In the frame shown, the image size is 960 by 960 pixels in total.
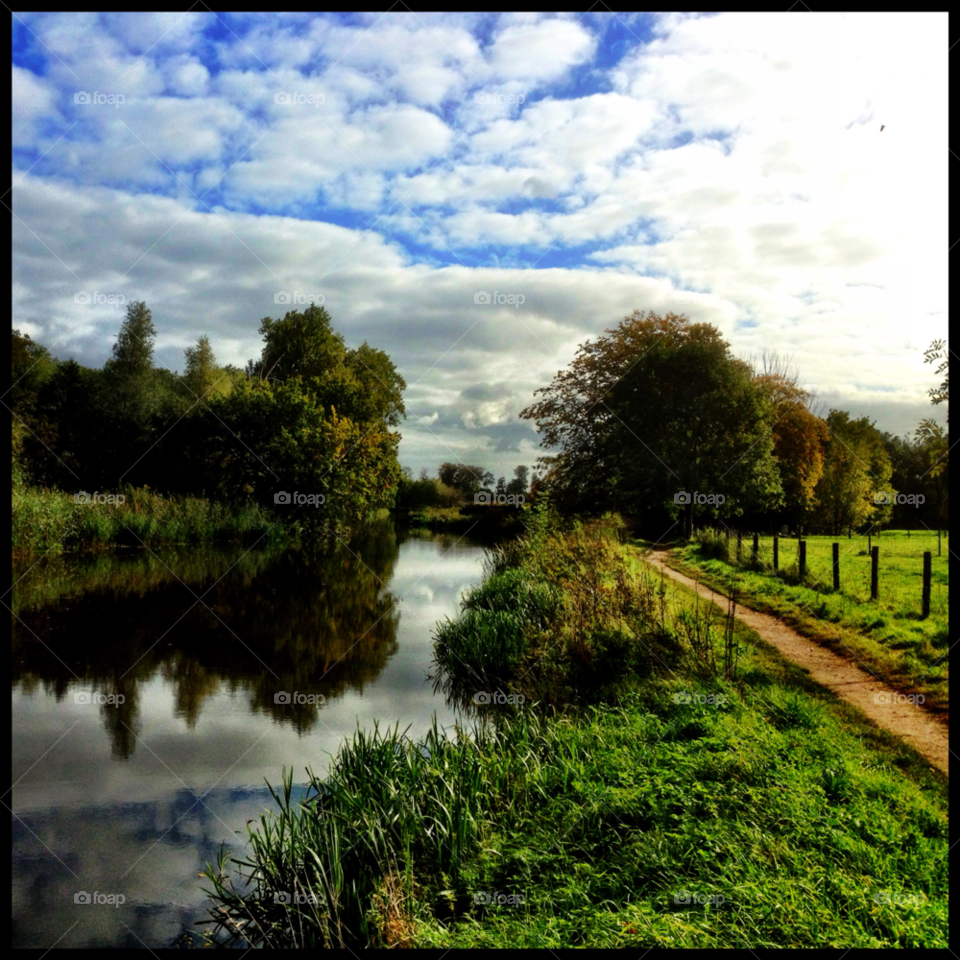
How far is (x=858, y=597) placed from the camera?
10688 millimetres

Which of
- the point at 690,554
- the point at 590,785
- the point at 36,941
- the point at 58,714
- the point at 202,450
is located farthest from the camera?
the point at 202,450

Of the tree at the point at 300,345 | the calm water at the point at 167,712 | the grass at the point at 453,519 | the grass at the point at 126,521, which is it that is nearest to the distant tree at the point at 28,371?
the grass at the point at 126,521

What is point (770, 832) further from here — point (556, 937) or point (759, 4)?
point (759, 4)

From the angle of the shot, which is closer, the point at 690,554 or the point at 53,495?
the point at 690,554

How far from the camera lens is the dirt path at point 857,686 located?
5.92 meters

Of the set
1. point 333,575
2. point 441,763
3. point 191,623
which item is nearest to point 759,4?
point 441,763

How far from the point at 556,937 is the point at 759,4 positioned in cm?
442

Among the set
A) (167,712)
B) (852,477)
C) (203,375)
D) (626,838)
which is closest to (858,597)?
(852,477)

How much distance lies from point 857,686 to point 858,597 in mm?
3688

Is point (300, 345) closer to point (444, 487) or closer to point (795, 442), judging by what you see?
point (444, 487)

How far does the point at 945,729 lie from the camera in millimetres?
6176

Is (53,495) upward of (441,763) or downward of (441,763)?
upward

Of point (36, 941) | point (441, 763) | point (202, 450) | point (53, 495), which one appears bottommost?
point (36, 941)

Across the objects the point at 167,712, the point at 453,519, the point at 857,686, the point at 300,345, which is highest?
the point at 300,345
